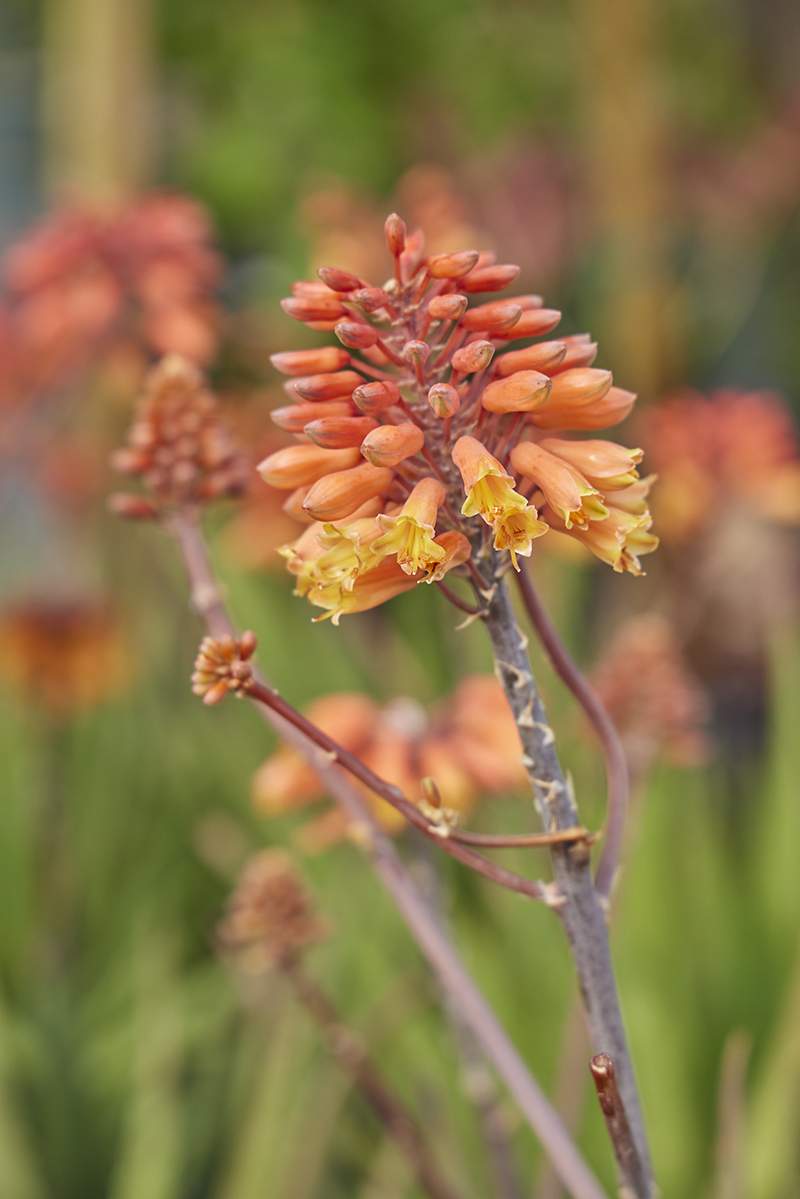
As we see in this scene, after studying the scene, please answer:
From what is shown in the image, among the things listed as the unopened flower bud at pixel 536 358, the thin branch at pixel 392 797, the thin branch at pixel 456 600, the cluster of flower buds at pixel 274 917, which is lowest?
the cluster of flower buds at pixel 274 917

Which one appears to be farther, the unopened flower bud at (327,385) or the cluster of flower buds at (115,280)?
the cluster of flower buds at (115,280)

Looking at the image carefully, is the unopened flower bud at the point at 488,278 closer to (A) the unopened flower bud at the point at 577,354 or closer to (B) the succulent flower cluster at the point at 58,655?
(A) the unopened flower bud at the point at 577,354

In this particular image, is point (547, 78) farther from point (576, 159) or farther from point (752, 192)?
point (752, 192)

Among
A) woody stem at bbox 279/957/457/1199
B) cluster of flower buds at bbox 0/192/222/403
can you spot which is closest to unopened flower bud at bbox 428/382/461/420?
woody stem at bbox 279/957/457/1199

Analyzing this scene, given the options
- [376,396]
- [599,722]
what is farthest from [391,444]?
[599,722]

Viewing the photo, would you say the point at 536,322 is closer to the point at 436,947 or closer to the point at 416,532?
the point at 416,532

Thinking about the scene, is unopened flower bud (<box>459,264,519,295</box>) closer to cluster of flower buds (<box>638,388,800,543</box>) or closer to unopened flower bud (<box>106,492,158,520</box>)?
unopened flower bud (<box>106,492,158,520</box>)

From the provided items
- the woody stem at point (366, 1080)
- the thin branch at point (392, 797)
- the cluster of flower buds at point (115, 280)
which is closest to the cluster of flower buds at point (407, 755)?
the woody stem at point (366, 1080)
